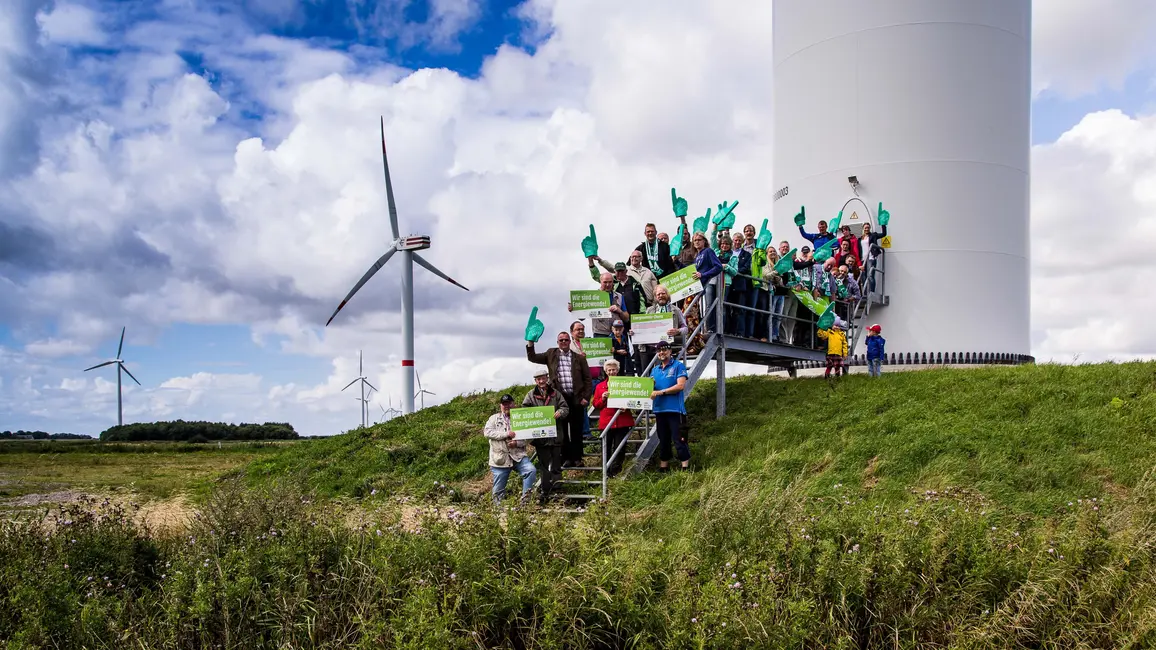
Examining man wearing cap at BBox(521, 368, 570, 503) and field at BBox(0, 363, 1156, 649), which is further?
man wearing cap at BBox(521, 368, 570, 503)

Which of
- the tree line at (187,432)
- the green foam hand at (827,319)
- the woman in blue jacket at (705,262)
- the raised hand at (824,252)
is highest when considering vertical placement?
the raised hand at (824,252)

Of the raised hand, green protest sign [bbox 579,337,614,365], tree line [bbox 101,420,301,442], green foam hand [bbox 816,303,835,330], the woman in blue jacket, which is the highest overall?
the raised hand

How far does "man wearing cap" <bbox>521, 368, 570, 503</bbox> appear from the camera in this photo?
1369cm

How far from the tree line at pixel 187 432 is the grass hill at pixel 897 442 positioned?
51.8 meters

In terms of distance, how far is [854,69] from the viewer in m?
25.2

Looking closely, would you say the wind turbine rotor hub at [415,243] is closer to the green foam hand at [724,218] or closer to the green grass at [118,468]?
the green grass at [118,468]

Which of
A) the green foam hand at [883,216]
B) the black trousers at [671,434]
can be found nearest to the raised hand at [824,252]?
the green foam hand at [883,216]

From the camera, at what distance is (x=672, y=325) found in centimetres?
1545

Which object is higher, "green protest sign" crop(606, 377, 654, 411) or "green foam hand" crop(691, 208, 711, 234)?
"green foam hand" crop(691, 208, 711, 234)

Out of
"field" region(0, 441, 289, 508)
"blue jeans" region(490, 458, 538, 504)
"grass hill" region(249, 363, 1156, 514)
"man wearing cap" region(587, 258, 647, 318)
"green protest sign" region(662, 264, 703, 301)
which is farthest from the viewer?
"field" region(0, 441, 289, 508)

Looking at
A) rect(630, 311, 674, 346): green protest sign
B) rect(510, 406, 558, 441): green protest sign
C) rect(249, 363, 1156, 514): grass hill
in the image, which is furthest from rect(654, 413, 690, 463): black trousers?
rect(510, 406, 558, 441): green protest sign

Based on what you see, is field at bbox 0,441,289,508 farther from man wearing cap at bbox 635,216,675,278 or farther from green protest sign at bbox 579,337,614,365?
man wearing cap at bbox 635,216,675,278

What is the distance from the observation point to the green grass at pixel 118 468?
71.3 feet

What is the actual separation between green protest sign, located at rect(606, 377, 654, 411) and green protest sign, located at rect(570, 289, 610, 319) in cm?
217
